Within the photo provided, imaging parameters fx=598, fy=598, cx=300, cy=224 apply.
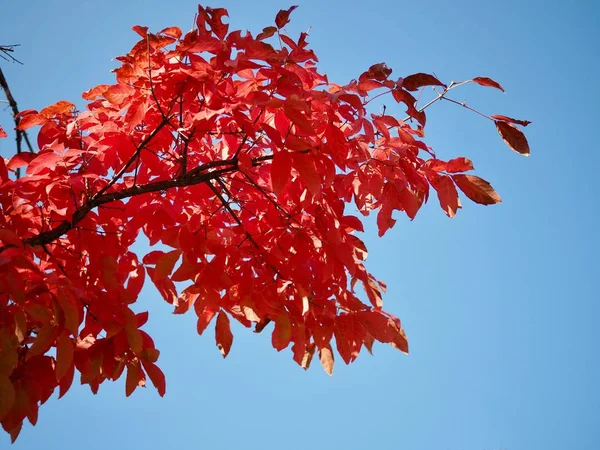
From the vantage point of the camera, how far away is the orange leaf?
107 inches

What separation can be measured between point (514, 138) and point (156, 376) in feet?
5.40

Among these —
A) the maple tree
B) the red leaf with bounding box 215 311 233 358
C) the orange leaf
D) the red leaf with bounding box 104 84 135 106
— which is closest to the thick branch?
the maple tree

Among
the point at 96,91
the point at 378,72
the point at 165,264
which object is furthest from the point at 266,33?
the point at 165,264

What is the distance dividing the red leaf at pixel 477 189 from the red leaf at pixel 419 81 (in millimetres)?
498

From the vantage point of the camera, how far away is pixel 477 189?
8.00 feet

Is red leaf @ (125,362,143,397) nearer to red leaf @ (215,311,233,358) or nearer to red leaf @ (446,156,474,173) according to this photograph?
red leaf @ (215,311,233,358)

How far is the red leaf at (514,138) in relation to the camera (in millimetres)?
2305

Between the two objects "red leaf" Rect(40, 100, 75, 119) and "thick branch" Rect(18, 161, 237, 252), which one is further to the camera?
"red leaf" Rect(40, 100, 75, 119)

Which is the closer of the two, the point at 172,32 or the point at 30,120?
the point at 172,32

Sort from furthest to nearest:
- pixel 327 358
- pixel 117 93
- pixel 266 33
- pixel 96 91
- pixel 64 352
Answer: pixel 327 358, pixel 96 91, pixel 117 93, pixel 266 33, pixel 64 352

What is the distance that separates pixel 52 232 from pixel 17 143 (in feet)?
3.50

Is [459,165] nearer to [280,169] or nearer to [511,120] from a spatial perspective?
[511,120]

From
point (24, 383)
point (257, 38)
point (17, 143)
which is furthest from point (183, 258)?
point (17, 143)

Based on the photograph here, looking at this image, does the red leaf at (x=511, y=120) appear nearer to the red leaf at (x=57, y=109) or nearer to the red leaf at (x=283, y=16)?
the red leaf at (x=283, y=16)
